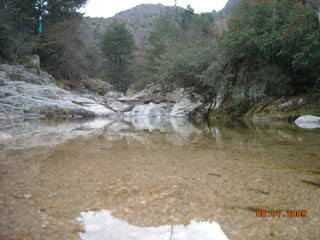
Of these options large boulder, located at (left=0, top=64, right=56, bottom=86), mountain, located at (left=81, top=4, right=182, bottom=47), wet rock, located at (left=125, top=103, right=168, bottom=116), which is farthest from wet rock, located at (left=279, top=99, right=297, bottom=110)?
mountain, located at (left=81, top=4, right=182, bottom=47)

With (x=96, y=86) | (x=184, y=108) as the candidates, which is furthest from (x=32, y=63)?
(x=184, y=108)

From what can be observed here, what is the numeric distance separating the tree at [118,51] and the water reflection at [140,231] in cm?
2747

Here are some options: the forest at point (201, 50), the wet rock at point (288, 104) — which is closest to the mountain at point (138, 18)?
the forest at point (201, 50)

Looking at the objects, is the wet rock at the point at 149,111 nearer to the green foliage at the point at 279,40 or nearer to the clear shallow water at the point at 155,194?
the green foliage at the point at 279,40

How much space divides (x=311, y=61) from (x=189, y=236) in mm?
10538

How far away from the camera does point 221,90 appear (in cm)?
1334

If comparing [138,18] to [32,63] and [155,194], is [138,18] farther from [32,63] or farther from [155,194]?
[155,194]

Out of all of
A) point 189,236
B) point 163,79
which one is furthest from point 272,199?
point 163,79

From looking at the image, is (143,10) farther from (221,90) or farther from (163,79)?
(221,90)

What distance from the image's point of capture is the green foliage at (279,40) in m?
8.84

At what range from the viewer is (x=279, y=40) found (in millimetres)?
9797

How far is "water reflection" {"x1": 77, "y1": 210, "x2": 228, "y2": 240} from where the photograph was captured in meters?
0.97
